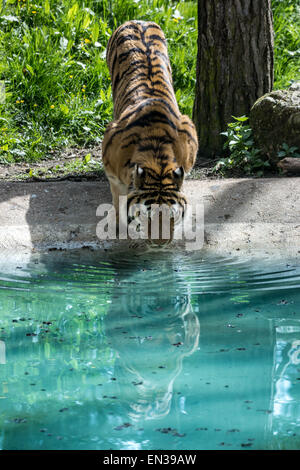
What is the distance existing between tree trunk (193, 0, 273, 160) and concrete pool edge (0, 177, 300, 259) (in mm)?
1206

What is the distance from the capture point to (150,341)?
3.93m

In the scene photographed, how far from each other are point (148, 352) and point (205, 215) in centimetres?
264

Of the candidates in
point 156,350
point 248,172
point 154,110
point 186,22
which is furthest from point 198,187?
point 186,22

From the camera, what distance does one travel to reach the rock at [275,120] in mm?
7176

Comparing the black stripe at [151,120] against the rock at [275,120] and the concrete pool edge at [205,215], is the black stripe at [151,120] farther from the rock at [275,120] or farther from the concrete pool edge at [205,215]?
the rock at [275,120]

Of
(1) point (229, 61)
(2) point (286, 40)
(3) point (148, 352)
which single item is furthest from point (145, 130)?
(2) point (286, 40)

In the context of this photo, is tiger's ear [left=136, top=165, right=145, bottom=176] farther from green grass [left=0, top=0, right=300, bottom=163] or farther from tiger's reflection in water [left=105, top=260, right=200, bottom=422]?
green grass [left=0, top=0, right=300, bottom=163]

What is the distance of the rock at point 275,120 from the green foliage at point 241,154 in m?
0.09

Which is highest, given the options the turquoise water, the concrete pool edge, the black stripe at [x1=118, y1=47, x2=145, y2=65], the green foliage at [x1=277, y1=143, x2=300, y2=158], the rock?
the black stripe at [x1=118, y1=47, x2=145, y2=65]

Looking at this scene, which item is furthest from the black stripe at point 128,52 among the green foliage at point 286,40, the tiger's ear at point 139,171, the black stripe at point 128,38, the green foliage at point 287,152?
the green foliage at point 286,40

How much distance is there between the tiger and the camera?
5.02 metres

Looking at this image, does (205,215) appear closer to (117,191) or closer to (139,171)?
(117,191)

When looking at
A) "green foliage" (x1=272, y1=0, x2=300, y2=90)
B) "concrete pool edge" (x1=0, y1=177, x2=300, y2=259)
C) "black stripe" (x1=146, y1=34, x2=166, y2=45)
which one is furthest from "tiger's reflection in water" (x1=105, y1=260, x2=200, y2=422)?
"green foliage" (x1=272, y1=0, x2=300, y2=90)
